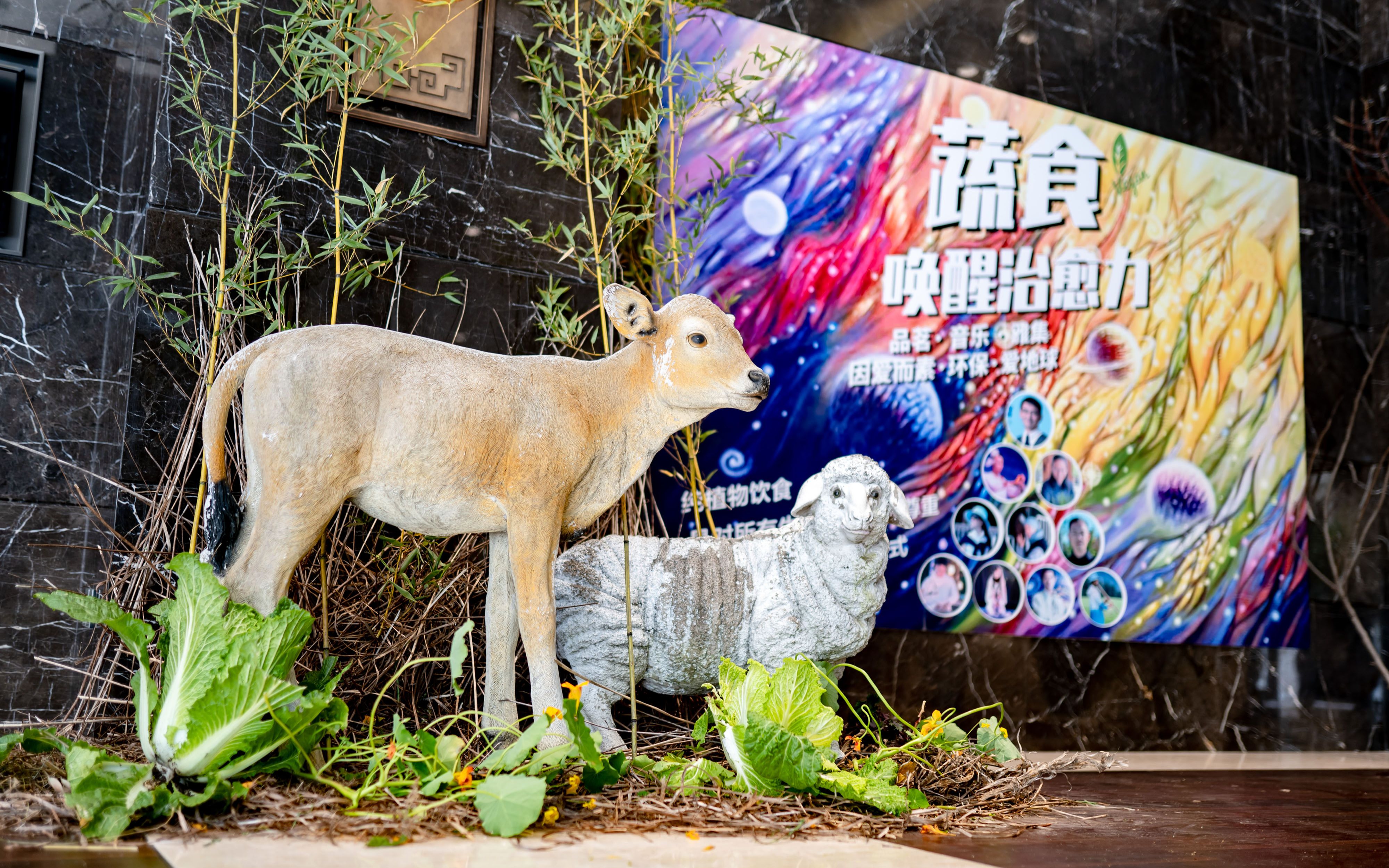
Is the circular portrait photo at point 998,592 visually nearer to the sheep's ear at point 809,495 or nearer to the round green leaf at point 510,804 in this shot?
the sheep's ear at point 809,495

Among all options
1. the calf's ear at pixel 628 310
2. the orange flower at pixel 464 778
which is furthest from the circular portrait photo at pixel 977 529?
the orange flower at pixel 464 778

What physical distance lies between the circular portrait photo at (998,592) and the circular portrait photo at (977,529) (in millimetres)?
50

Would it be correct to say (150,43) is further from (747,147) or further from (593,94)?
(747,147)

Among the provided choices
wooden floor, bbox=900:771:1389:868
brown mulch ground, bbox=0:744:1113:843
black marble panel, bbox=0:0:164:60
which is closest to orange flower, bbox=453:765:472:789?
brown mulch ground, bbox=0:744:1113:843

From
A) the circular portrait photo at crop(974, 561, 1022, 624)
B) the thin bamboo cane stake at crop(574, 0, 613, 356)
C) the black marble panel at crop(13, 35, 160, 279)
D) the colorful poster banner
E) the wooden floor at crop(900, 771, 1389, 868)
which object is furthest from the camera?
the circular portrait photo at crop(974, 561, 1022, 624)

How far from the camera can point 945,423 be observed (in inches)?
129

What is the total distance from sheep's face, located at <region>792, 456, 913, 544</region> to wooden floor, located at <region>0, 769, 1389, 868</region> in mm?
580

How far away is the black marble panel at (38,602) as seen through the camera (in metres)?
2.24

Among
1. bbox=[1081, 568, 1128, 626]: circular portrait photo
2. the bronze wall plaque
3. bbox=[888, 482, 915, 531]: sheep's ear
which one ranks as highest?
the bronze wall plaque

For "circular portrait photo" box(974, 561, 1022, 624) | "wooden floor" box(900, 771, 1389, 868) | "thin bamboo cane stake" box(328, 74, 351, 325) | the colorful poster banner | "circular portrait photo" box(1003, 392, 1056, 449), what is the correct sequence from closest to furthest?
"wooden floor" box(900, 771, 1389, 868), "thin bamboo cane stake" box(328, 74, 351, 325), the colorful poster banner, "circular portrait photo" box(974, 561, 1022, 624), "circular portrait photo" box(1003, 392, 1056, 449)

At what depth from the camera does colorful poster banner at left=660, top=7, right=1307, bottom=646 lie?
305cm

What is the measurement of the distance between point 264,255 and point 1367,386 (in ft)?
13.0

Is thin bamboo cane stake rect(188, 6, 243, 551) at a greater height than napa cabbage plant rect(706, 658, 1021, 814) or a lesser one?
greater

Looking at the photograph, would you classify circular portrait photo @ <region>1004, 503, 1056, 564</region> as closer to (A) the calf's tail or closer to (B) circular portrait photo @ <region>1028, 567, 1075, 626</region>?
(B) circular portrait photo @ <region>1028, 567, 1075, 626</region>
